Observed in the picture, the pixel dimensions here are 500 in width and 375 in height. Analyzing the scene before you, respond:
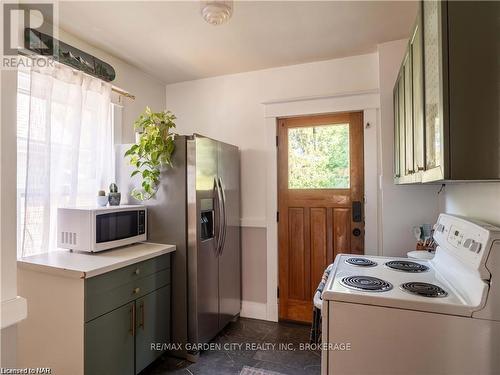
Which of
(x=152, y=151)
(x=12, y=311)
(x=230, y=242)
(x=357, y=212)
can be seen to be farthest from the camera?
(x=230, y=242)

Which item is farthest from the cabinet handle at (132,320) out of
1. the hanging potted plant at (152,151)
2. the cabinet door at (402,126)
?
the cabinet door at (402,126)

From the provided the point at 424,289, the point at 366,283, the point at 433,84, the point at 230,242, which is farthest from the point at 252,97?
the point at 424,289

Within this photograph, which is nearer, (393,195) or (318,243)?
(393,195)

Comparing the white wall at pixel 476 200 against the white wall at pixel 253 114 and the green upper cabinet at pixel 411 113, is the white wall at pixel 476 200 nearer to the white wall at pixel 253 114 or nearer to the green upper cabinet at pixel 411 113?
the green upper cabinet at pixel 411 113

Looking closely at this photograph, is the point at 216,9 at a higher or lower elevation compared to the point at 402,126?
higher

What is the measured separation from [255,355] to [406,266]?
55.5 inches

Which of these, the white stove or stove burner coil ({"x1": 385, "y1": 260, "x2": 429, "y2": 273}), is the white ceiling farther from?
stove burner coil ({"x1": 385, "y1": 260, "x2": 429, "y2": 273})

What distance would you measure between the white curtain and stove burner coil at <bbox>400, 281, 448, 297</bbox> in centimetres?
228

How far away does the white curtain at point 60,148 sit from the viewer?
75.0 inches

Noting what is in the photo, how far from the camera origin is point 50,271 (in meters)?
1.66

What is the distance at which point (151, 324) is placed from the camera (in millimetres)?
2090

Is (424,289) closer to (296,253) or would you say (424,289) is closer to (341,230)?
(341,230)

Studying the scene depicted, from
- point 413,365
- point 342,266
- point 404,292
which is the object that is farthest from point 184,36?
point 413,365

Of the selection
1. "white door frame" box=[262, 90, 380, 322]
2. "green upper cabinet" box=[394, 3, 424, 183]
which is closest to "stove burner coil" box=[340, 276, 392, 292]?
"green upper cabinet" box=[394, 3, 424, 183]
